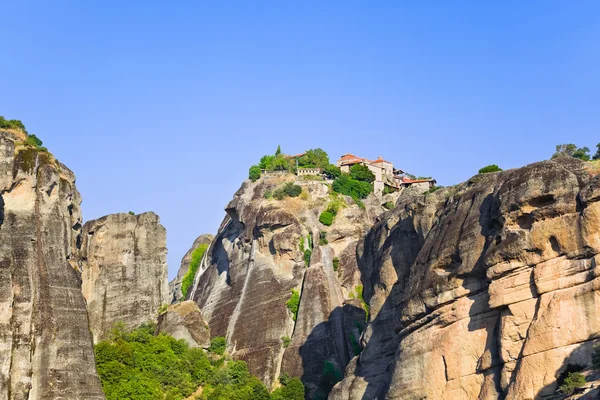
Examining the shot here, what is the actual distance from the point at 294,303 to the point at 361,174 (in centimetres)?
2055

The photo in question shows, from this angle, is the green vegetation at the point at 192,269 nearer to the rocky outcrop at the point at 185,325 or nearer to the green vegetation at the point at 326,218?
the green vegetation at the point at 326,218

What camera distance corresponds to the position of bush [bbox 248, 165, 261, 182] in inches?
4141

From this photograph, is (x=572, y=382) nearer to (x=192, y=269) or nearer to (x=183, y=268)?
(x=192, y=269)

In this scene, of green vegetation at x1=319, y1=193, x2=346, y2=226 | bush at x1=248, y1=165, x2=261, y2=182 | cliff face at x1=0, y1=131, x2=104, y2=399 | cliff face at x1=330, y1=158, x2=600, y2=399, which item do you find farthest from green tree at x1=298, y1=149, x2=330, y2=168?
cliff face at x1=330, y1=158, x2=600, y2=399

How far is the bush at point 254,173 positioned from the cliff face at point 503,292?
40268mm

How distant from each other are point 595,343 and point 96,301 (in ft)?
155

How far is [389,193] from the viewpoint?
111 meters

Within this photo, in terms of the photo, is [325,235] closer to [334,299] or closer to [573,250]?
[334,299]

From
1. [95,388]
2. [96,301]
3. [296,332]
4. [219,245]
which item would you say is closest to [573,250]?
[95,388]

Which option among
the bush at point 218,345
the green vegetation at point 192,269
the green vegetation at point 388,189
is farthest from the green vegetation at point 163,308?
the green vegetation at point 388,189

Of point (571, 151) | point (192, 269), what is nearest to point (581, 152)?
point (571, 151)

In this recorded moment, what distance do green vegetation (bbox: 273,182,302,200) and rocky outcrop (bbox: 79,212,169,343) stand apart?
10.5 m

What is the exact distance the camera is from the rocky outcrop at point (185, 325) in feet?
292

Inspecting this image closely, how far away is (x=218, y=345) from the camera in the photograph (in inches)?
3578
